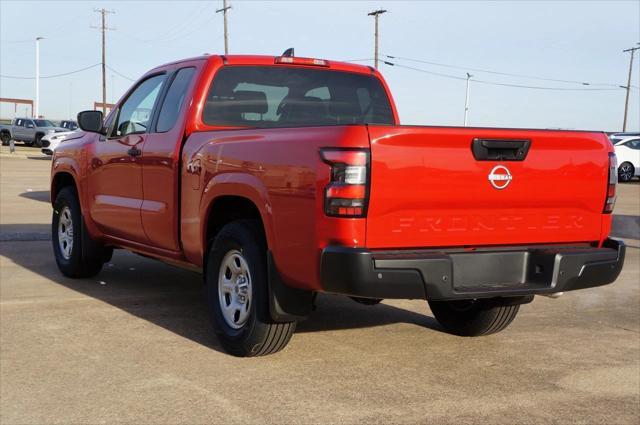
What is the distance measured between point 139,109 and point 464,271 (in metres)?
3.50

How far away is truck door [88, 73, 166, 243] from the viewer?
20.5 ft

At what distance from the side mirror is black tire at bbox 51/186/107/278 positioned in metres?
0.91

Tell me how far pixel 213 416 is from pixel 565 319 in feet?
12.0

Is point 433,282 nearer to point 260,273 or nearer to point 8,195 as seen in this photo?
point 260,273

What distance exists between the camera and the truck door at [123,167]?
6.26 m

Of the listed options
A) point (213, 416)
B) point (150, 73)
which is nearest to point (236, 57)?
point (150, 73)

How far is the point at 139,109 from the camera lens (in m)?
6.60

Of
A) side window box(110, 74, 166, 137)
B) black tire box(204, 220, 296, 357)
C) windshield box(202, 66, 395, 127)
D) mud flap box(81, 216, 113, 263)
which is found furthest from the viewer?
mud flap box(81, 216, 113, 263)

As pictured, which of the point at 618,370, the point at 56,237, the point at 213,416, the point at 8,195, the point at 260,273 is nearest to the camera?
the point at 213,416

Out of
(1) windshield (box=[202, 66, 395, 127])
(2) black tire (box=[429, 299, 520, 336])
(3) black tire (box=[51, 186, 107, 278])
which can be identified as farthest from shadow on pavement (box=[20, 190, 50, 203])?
(2) black tire (box=[429, 299, 520, 336])

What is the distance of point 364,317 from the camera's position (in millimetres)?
6328

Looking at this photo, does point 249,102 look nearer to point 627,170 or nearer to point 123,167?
point 123,167

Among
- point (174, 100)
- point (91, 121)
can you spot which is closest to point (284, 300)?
point (174, 100)

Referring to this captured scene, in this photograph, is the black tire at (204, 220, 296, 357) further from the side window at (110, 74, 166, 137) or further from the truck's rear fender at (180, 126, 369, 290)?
the side window at (110, 74, 166, 137)
